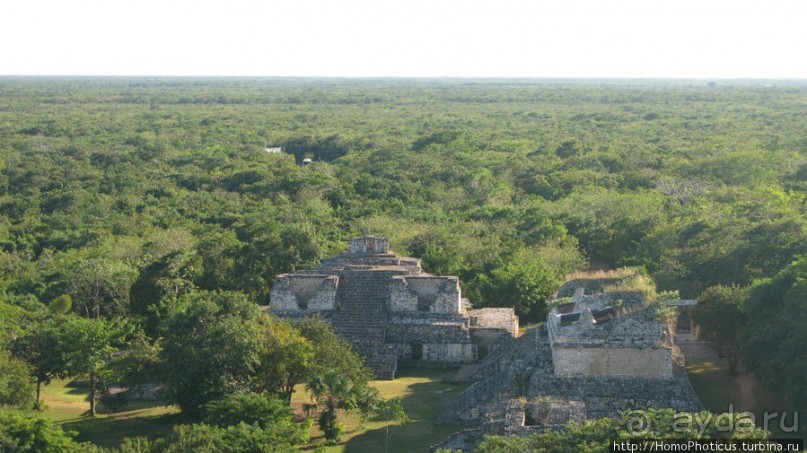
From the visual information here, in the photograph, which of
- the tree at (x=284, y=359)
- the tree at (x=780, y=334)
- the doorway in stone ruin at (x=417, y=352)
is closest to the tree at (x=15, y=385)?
the tree at (x=284, y=359)

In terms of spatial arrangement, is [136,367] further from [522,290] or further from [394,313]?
[522,290]

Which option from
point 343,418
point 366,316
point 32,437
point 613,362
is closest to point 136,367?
point 32,437

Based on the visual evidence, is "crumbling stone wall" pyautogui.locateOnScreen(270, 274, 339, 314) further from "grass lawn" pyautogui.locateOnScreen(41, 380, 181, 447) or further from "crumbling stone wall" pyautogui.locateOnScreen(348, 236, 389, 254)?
"grass lawn" pyautogui.locateOnScreen(41, 380, 181, 447)

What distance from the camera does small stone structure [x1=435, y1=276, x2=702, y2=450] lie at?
16.2m

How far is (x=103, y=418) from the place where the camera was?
19.0 metres

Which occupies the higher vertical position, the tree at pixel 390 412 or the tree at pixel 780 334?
the tree at pixel 780 334

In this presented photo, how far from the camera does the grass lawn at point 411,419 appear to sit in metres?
17.1

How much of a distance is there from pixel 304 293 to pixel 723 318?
36.0 feet

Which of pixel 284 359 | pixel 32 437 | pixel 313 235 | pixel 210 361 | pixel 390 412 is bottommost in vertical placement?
pixel 390 412

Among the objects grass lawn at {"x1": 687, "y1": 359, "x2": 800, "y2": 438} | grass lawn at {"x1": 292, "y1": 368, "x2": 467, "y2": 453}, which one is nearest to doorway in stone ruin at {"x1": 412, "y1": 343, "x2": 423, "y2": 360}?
grass lawn at {"x1": 292, "y1": 368, "x2": 467, "y2": 453}

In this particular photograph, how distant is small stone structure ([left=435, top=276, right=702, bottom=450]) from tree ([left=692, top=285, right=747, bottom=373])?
122 inches

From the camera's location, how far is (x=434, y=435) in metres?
17.3

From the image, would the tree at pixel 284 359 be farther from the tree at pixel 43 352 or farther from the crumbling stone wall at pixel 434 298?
the tree at pixel 43 352

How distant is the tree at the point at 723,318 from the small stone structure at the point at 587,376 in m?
3.09
